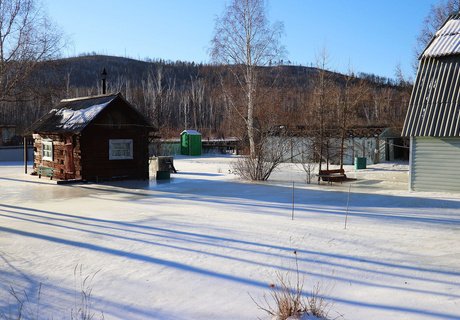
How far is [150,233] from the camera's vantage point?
8.80 meters

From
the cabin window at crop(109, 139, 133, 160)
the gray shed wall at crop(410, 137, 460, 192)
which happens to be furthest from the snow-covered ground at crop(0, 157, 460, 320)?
the cabin window at crop(109, 139, 133, 160)

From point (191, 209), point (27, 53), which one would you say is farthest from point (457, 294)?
point (27, 53)

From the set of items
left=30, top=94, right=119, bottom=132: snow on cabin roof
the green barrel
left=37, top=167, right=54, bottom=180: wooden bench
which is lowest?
left=37, top=167, right=54, bottom=180: wooden bench

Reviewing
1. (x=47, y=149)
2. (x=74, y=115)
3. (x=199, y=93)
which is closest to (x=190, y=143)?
(x=47, y=149)

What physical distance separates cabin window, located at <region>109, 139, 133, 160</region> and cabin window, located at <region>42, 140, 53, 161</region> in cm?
332

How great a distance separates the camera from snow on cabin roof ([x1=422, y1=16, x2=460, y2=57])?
15492 mm

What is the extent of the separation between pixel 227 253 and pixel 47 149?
16.1m

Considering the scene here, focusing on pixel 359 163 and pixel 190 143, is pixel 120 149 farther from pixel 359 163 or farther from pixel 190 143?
pixel 190 143

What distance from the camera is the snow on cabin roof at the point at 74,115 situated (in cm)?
1831

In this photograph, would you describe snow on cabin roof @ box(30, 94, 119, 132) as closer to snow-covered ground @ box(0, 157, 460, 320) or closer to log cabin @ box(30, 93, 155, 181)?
log cabin @ box(30, 93, 155, 181)

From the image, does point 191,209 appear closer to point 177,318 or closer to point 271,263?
point 271,263

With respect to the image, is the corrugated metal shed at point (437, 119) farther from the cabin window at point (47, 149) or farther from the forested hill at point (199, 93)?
the cabin window at point (47, 149)

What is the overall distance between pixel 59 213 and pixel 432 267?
29.0 feet

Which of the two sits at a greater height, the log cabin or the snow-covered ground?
the log cabin
